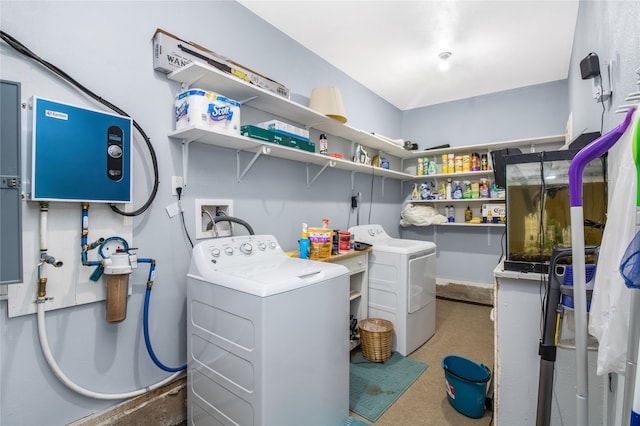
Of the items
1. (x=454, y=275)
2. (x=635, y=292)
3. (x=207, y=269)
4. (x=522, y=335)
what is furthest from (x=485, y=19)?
(x=454, y=275)

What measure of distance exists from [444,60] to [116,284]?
3.26 meters

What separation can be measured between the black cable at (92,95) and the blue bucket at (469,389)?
2069 mm

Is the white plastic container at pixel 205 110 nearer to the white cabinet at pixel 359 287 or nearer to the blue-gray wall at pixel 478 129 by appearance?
the white cabinet at pixel 359 287

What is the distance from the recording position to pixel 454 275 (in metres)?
4.14

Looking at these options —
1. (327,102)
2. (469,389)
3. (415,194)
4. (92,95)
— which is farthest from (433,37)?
(469,389)

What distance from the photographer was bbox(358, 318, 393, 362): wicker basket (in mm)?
2424

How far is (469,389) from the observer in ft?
5.99

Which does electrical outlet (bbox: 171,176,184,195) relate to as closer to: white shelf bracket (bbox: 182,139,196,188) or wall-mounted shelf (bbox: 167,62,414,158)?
white shelf bracket (bbox: 182,139,196,188)

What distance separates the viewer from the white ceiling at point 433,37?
2234mm

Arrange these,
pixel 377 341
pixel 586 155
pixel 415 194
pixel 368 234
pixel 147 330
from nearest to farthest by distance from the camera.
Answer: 1. pixel 586 155
2. pixel 147 330
3. pixel 377 341
4. pixel 368 234
5. pixel 415 194

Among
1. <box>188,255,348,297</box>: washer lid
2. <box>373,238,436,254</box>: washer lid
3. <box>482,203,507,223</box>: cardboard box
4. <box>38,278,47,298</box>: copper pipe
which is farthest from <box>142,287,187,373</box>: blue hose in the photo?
<box>482,203,507,223</box>: cardboard box

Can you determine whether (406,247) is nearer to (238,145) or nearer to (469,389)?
(469,389)

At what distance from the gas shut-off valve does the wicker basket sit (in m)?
1.76

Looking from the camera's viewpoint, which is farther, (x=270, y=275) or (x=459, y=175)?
(x=459, y=175)
